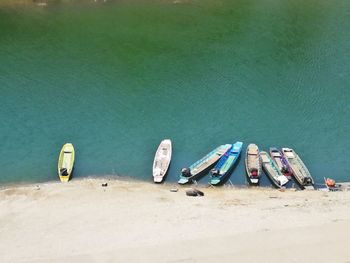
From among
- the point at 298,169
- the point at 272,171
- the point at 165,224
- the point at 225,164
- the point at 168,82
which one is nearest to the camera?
the point at 165,224

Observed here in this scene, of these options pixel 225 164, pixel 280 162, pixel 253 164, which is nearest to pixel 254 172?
pixel 253 164

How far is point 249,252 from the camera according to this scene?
29984 mm

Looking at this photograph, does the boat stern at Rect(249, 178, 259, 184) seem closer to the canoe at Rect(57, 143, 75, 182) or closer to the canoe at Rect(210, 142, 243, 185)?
the canoe at Rect(210, 142, 243, 185)

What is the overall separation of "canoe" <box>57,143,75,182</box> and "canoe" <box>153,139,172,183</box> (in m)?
6.21

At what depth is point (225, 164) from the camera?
40.8 m

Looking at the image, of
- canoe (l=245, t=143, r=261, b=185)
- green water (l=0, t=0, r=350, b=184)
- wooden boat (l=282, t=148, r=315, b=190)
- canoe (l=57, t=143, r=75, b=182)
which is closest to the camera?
wooden boat (l=282, t=148, r=315, b=190)

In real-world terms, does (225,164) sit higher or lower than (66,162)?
higher

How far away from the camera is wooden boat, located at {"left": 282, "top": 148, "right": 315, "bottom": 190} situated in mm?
39031

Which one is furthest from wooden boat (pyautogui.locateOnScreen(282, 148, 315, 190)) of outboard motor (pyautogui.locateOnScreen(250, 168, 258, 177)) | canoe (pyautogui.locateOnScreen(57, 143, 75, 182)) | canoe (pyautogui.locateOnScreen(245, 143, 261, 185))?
canoe (pyautogui.locateOnScreen(57, 143, 75, 182))

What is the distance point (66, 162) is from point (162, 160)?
7151mm

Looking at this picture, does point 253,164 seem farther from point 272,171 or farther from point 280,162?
point 280,162

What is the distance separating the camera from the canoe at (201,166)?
3978 centimetres

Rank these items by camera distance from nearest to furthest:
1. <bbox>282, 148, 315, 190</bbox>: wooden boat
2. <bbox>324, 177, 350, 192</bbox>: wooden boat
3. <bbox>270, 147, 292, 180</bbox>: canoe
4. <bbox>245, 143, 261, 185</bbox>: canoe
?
1. <bbox>324, 177, 350, 192</bbox>: wooden boat
2. <bbox>282, 148, 315, 190</bbox>: wooden boat
3. <bbox>245, 143, 261, 185</bbox>: canoe
4. <bbox>270, 147, 292, 180</bbox>: canoe

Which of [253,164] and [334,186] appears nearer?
[334,186]
